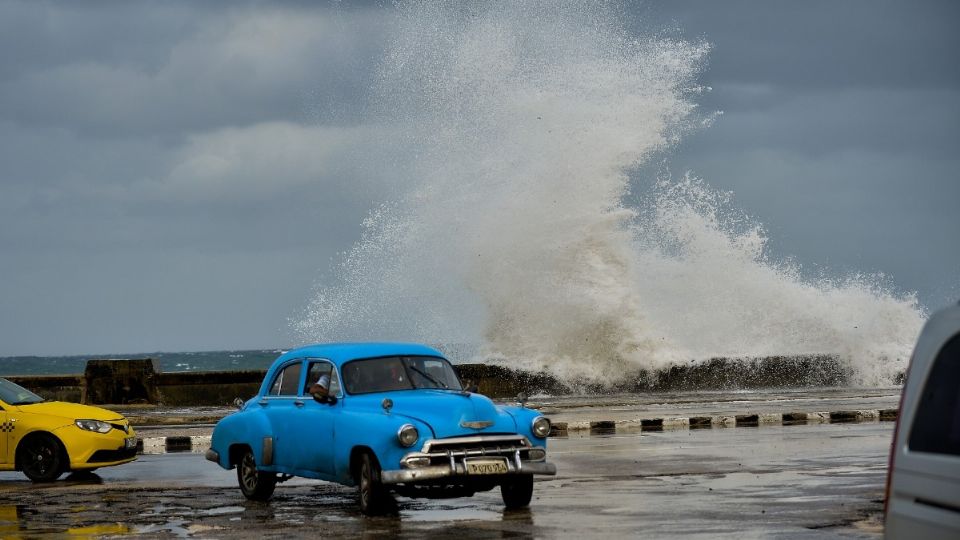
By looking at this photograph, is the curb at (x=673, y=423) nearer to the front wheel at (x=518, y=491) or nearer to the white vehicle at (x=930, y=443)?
the front wheel at (x=518, y=491)

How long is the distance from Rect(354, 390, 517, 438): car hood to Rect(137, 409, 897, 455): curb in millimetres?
10231

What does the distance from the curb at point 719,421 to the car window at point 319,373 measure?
9813 millimetres

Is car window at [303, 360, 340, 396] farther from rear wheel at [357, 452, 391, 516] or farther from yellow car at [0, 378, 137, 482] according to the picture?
yellow car at [0, 378, 137, 482]

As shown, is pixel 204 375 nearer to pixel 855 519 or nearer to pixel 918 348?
pixel 855 519

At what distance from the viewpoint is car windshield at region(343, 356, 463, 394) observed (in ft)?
46.2

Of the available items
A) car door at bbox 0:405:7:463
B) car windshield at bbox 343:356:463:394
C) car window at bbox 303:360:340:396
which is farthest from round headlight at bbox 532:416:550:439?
car door at bbox 0:405:7:463

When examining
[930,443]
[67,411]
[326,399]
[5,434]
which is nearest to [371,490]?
[326,399]

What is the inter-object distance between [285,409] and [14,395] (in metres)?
5.25

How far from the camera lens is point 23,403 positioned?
18.0m

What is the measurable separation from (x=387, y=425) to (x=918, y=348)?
784 centimetres

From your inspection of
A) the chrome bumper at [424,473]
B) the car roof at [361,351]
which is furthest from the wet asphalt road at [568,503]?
the car roof at [361,351]

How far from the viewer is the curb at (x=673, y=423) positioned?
76.5 feet

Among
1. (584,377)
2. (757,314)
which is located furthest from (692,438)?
(757,314)

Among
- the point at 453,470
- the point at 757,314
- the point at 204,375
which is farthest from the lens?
the point at 757,314
